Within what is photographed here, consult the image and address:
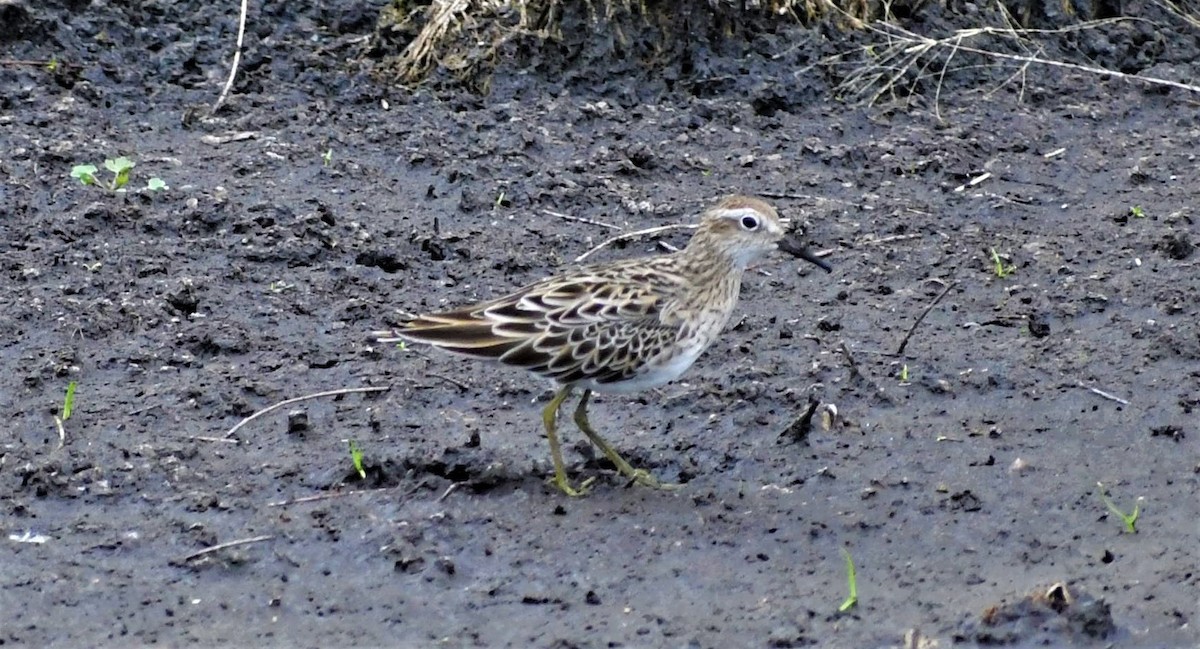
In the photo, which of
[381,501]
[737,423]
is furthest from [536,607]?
[737,423]

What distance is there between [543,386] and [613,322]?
40.1 inches

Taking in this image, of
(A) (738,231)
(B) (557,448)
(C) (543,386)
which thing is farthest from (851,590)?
(C) (543,386)

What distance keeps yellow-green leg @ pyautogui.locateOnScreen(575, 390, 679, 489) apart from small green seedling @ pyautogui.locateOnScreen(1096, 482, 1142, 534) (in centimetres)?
156

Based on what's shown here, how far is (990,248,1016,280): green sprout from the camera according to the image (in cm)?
821

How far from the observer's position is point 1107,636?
533 cm

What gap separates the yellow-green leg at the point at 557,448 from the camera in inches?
255

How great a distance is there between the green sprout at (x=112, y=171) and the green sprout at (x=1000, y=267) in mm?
4207

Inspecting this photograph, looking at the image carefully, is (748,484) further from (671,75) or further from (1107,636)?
(671,75)

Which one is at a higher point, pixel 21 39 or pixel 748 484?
pixel 21 39

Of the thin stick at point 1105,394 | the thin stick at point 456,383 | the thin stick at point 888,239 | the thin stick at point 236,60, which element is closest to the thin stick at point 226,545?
the thin stick at point 456,383

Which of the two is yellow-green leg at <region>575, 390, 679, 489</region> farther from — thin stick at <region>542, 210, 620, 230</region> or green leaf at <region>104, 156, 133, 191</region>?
green leaf at <region>104, 156, 133, 191</region>

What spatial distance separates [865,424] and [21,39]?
6065mm

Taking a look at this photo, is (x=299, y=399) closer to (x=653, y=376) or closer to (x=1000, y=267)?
(x=653, y=376)

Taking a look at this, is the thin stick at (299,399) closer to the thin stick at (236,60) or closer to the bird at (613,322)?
the bird at (613,322)
